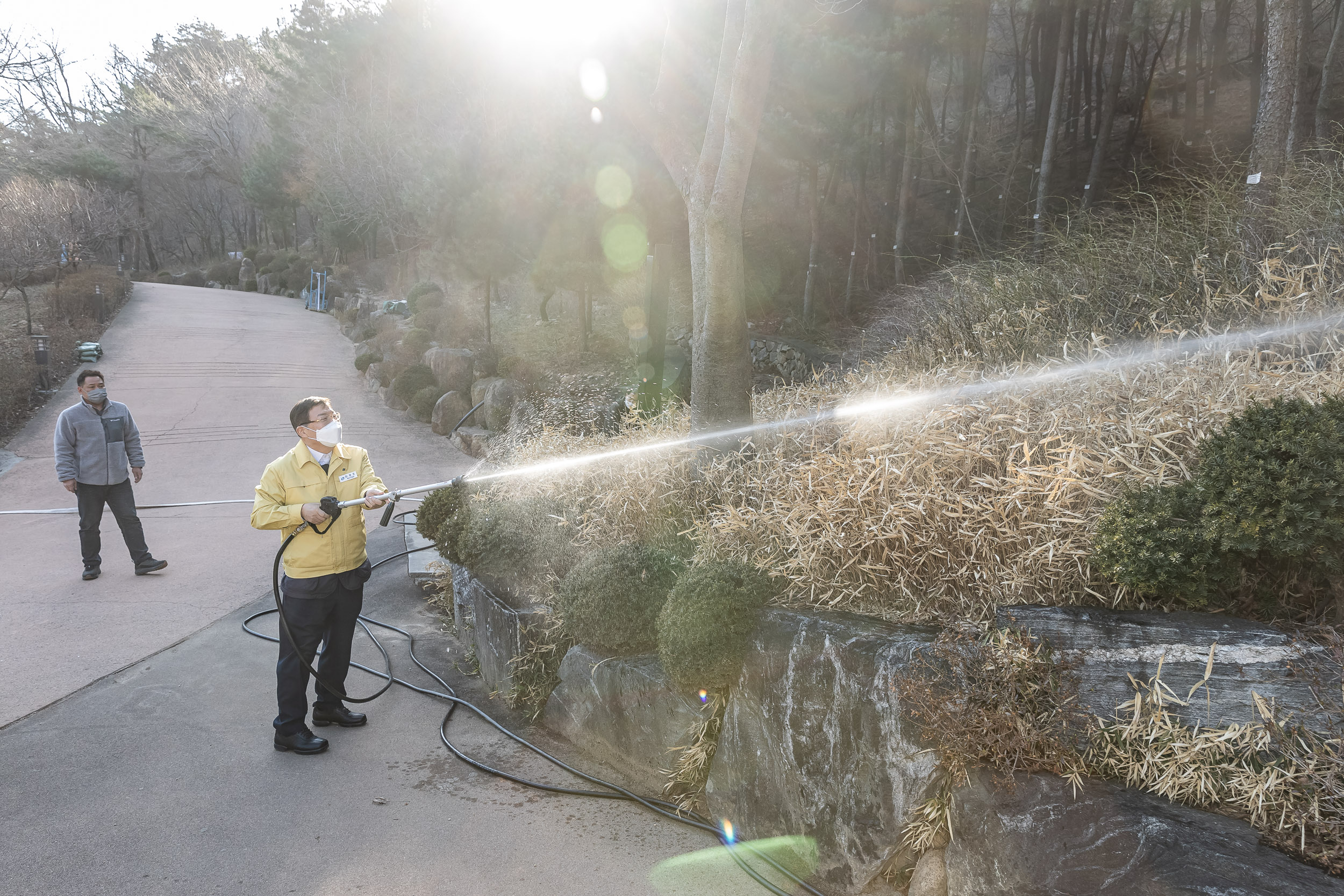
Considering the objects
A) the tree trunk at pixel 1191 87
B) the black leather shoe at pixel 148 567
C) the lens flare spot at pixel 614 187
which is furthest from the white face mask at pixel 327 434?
the tree trunk at pixel 1191 87

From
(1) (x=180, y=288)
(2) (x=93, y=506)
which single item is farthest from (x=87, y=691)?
(1) (x=180, y=288)

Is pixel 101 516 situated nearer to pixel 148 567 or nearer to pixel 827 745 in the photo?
pixel 148 567

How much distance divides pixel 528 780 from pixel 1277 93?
27.0 ft

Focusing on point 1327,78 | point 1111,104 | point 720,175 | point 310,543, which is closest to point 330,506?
point 310,543

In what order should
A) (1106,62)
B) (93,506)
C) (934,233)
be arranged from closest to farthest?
(93,506) → (934,233) → (1106,62)

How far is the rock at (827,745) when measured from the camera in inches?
117

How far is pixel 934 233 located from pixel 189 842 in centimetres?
1837

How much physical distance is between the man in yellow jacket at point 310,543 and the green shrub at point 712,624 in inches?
73.2

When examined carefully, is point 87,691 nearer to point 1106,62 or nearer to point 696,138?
point 696,138

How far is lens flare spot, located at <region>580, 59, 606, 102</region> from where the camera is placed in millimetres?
6312

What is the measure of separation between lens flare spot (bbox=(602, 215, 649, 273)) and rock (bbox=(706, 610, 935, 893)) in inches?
395

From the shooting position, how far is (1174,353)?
14.6 ft

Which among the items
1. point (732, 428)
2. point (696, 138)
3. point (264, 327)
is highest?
point (696, 138)

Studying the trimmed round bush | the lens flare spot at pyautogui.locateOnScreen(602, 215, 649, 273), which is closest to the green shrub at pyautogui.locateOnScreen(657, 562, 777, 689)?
the trimmed round bush
